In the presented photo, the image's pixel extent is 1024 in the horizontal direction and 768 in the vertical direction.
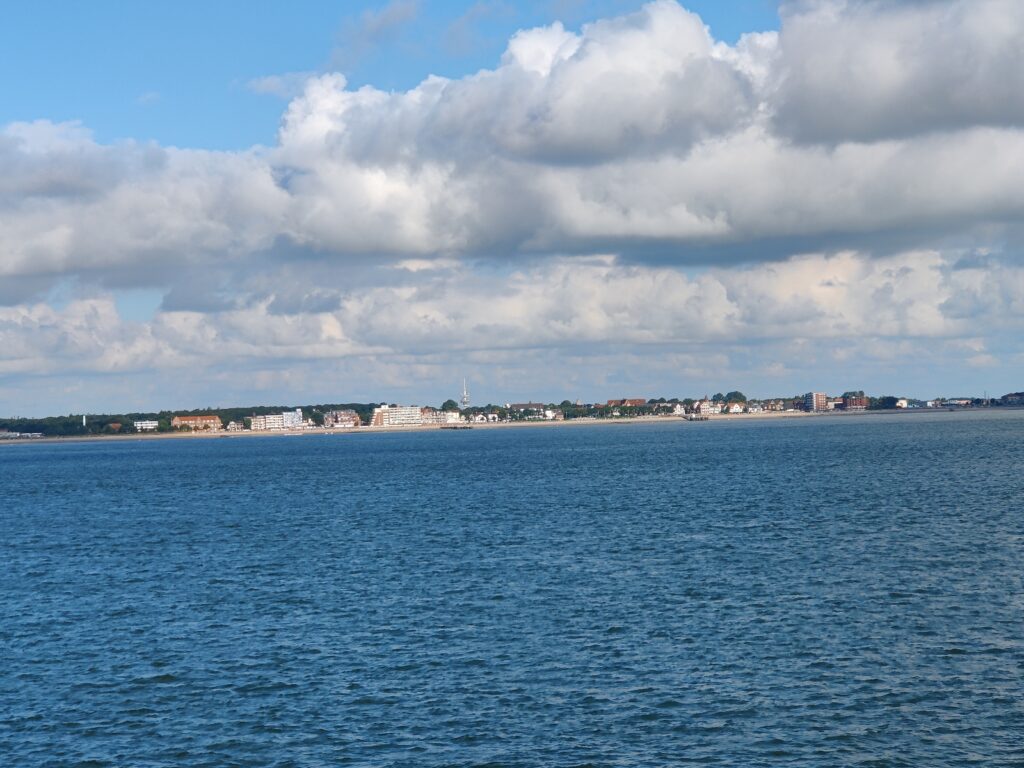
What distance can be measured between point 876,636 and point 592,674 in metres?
11.8

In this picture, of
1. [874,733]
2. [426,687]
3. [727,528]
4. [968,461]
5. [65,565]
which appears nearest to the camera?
[874,733]

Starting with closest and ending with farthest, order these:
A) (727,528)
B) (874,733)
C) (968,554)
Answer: (874,733) → (968,554) → (727,528)

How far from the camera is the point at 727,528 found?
75.3 metres

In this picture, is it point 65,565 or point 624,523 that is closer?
point 65,565

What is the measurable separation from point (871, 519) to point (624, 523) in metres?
17.5

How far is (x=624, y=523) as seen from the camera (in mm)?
81062

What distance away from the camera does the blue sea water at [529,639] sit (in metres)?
31.6

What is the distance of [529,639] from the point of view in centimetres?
4291

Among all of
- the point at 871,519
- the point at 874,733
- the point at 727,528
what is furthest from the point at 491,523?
the point at 874,733

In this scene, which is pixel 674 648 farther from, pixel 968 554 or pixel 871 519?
pixel 871 519

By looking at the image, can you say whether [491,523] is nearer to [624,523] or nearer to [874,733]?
[624,523]

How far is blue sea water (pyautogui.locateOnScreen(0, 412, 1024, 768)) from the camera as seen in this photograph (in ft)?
104

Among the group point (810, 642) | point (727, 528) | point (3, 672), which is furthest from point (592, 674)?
point (727, 528)

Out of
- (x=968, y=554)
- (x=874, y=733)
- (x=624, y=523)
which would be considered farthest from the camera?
(x=624, y=523)
